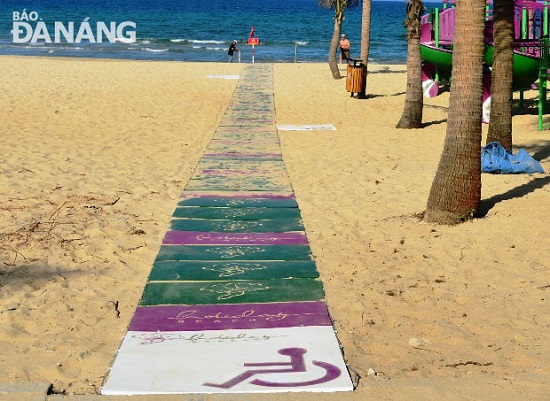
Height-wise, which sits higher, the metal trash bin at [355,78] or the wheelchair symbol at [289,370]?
the metal trash bin at [355,78]

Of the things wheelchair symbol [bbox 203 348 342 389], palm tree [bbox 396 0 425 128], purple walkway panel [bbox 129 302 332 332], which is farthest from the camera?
palm tree [bbox 396 0 425 128]

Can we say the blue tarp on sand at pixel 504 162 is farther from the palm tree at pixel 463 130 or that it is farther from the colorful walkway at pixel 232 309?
the colorful walkway at pixel 232 309

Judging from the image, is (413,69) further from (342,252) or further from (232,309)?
(232,309)

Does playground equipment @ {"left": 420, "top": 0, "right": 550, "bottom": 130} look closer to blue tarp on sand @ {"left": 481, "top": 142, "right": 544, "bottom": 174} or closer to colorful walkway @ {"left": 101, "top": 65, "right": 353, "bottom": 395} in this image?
blue tarp on sand @ {"left": 481, "top": 142, "right": 544, "bottom": 174}

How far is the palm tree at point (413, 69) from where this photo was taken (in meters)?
14.5

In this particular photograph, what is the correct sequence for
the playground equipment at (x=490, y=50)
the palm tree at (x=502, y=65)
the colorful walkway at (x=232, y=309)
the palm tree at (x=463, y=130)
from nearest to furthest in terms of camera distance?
1. the colorful walkway at (x=232, y=309)
2. the palm tree at (x=463, y=130)
3. the palm tree at (x=502, y=65)
4. the playground equipment at (x=490, y=50)

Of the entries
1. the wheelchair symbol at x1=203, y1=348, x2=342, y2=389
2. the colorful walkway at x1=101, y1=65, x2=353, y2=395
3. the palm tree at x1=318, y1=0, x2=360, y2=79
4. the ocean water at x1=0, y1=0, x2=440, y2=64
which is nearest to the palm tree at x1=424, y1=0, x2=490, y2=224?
the colorful walkway at x1=101, y1=65, x2=353, y2=395

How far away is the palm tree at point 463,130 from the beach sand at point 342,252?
0.91 ft

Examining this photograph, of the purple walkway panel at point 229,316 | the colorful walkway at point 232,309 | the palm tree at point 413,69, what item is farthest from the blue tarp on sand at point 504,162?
the purple walkway panel at point 229,316

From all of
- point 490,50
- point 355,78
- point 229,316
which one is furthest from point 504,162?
point 355,78

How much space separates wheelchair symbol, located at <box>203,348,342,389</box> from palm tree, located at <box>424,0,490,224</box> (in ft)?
12.0

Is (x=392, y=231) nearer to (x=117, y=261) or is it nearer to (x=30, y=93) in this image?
(x=117, y=261)

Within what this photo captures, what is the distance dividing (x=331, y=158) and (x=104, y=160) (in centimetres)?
359

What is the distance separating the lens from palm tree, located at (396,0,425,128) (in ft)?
47.6
